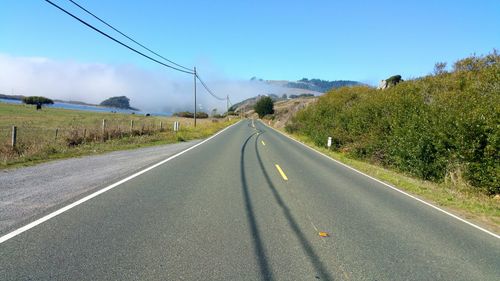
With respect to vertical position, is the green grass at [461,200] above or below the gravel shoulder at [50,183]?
below

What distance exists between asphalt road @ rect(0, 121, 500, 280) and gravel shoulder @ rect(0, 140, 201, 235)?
53 cm

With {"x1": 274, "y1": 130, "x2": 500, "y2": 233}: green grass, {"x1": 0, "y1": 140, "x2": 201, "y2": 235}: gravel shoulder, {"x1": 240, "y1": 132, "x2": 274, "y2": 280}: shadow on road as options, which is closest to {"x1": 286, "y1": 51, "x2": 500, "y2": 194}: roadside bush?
{"x1": 274, "y1": 130, "x2": 500, "y2": 233}: green grass

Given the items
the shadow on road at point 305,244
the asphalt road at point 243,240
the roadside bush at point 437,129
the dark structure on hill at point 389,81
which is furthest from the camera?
the dark structure on hill at point 389,81

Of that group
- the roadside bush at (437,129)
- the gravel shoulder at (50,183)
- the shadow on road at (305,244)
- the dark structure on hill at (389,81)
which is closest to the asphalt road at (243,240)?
the shadow on road at (305,244)

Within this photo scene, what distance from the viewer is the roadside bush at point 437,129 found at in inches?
449

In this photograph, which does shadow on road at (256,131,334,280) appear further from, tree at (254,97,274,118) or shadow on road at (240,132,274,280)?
tree at (254,97,274,118)

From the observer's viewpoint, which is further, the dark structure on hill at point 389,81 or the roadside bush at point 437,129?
the dark structure on hill at point 389,81

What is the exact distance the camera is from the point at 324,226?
21.5 ft

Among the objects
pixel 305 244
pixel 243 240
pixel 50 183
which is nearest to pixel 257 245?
pixel 243 240

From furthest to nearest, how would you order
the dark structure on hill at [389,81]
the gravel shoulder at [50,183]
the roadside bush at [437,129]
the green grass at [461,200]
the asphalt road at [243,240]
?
the dark structure on hill at [389,81], the roadside bush at [437,129], the green grass at [461,200], the gravel shoulder at [50,183], the asphalt road at [243,240]

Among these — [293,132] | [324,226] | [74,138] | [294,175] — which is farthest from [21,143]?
[293,132]

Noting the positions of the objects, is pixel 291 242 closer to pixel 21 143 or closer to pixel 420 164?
pixel 420 164

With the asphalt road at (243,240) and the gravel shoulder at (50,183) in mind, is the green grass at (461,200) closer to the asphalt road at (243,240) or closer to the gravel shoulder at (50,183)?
the asphalt road at (243,240)

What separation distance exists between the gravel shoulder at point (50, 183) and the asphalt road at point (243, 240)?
1.73ft
